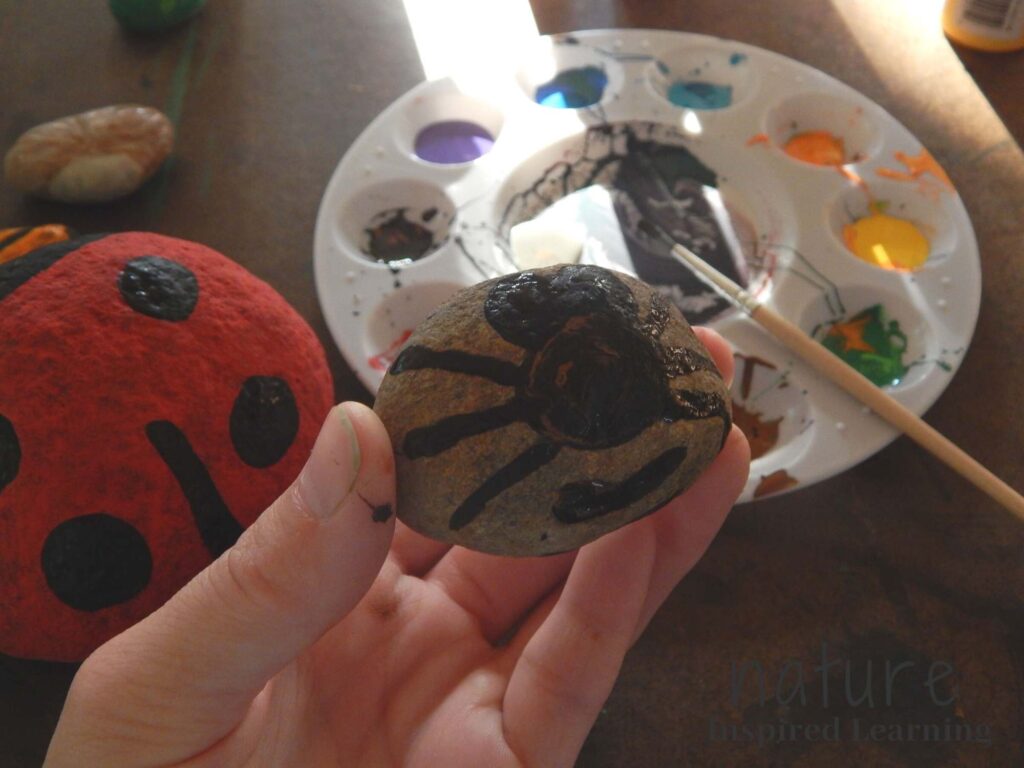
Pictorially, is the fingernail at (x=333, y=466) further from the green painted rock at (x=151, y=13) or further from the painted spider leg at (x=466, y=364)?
the green painted rock at (x=151, y=13)

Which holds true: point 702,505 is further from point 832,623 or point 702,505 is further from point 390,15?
point 390,15

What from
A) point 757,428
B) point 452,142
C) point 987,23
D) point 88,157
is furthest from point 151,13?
point 987,23

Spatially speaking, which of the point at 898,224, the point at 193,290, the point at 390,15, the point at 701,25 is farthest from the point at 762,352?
the point at 390,15

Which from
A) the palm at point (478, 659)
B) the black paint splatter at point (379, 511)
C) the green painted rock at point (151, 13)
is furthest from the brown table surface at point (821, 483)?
the black paint splatter at point (379, 511)

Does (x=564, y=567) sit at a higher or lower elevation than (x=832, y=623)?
higher

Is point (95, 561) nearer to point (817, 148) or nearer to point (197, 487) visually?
point (197, 487)

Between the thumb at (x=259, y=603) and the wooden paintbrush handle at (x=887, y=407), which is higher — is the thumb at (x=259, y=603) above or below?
above
